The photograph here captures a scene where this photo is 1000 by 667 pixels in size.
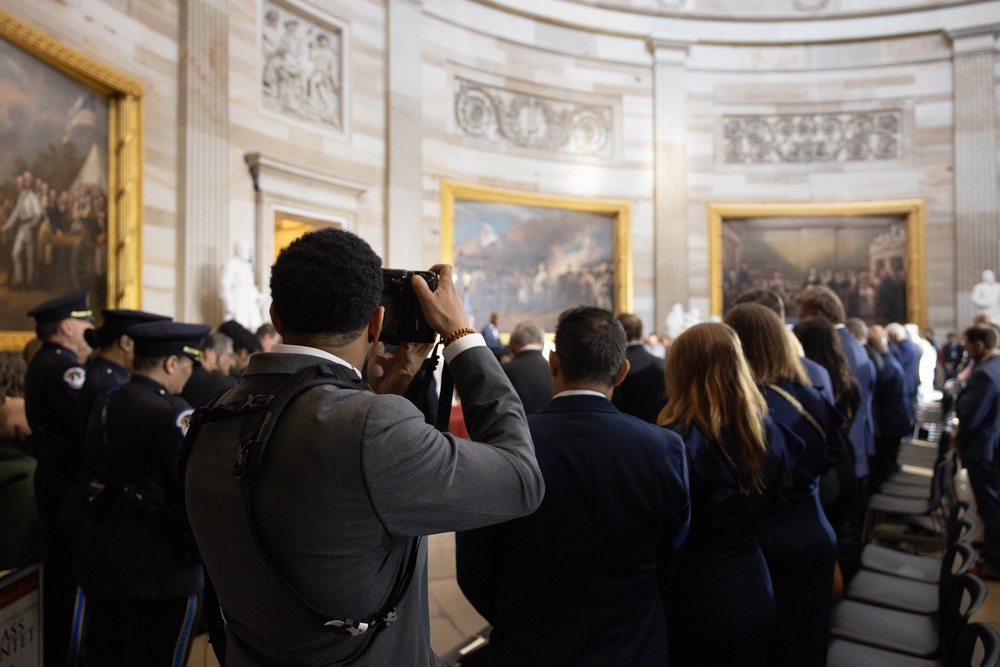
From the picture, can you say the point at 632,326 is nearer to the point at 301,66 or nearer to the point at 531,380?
the point at 531,380

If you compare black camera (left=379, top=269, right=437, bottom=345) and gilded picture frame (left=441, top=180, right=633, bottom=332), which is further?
gilded picture frame (left=441, top=180, right=633, bottom=332)

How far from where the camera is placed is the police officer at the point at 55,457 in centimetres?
355

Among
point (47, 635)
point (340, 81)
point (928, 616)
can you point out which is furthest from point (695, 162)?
point (47, 635)

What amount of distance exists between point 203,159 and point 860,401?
8.90 metres

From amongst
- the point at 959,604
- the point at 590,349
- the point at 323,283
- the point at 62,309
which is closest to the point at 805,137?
the point at 959,604

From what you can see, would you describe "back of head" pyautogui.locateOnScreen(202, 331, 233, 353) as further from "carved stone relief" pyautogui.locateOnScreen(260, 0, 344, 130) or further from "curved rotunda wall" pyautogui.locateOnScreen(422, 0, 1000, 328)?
"curved rotunda wall" pyautogui.locateOnScreen(422, 0, 1000, 328)

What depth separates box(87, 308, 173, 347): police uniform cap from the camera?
330cm

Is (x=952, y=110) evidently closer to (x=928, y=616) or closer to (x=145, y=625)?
(x=928, y=616)

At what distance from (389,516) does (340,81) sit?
13117mm

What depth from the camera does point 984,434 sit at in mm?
5695

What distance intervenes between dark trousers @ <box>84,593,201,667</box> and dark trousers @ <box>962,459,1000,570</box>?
19.1ft

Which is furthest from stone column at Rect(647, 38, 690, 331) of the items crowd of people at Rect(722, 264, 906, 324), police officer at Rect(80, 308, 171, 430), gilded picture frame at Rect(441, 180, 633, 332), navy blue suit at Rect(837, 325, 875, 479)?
police officer at Rect(80, 308, 171, 430)

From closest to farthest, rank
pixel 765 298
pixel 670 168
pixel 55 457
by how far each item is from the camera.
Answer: pixel 55 457 < pixel 765 298 < pixel 670 168

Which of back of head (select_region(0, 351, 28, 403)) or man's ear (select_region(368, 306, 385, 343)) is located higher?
man's ear (select_region(368, 306, 385, 343))
